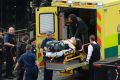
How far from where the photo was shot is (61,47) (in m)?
12.8

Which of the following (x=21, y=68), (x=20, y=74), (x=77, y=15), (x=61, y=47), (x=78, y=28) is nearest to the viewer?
(x=61, y=47)

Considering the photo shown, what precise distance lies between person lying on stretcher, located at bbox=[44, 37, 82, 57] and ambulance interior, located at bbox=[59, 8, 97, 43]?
1.02m

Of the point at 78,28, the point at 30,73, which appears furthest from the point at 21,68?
the point at 78,28

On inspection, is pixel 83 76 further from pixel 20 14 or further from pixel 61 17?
pixel 20 14

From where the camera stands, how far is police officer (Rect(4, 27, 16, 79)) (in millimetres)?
14366

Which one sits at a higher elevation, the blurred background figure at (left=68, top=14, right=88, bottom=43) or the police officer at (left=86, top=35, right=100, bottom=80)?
the blurred background figure at (left=68, top=14, right=88, bottom=43)

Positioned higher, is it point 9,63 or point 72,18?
point 72,18

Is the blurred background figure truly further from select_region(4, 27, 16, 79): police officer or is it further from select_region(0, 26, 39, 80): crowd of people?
select_region(4, 27, 16, 79): police officer

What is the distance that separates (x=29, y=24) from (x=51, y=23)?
24.9 feet

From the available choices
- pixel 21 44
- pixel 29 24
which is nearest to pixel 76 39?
pixel 21 44

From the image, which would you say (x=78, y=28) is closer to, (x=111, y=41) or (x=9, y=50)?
(x=111, y=41)

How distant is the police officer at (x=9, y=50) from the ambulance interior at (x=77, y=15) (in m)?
1.47

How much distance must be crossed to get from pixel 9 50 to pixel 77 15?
7.37 feet

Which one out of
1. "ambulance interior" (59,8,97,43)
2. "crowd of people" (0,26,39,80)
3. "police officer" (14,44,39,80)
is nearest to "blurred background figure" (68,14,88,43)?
"ambulance interior" (59,8,97,43)
